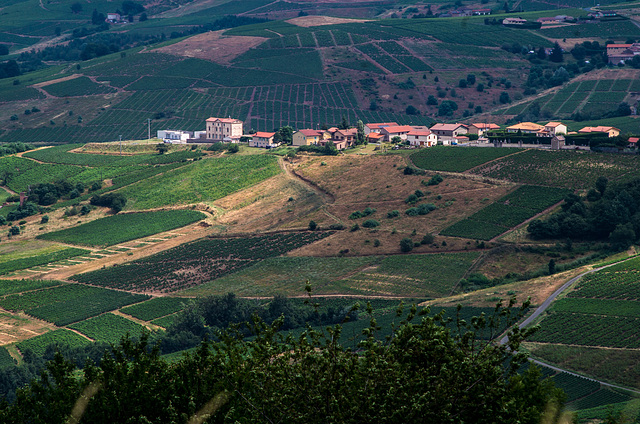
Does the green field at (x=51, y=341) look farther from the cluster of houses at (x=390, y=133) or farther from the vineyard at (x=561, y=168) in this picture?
the cluster of houses at (x=390, y=133)

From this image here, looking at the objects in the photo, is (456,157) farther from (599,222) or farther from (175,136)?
(175,136)

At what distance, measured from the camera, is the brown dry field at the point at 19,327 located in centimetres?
7731

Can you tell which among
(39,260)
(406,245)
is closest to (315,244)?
(406,245)

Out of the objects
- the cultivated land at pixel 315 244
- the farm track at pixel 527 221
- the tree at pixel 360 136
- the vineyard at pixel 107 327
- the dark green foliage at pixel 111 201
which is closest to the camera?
the cultivated land at pixel 315 244

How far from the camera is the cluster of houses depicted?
135 meters

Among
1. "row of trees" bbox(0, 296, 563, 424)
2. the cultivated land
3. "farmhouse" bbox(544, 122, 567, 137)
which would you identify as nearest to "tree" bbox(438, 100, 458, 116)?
the cultivated land

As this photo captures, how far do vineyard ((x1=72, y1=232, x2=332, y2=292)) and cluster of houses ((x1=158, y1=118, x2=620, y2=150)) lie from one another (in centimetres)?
4145

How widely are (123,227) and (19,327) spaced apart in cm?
3534

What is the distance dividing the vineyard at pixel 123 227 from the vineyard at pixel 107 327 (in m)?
27.5

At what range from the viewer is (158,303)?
85.1m

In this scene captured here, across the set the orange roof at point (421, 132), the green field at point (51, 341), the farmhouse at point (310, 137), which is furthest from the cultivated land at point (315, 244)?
the farmhouse at point (310, 137)

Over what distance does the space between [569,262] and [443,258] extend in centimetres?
1410

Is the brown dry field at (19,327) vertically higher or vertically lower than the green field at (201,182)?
lower

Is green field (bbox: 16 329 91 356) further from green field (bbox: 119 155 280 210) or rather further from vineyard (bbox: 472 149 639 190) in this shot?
vineyard (bbox: 472 149 639 190)
